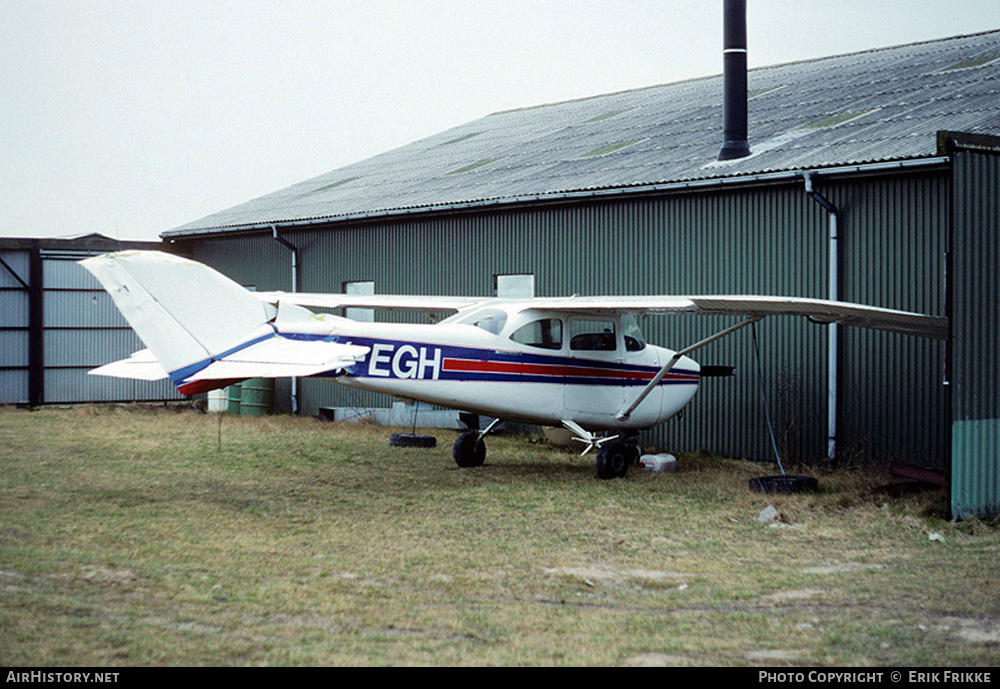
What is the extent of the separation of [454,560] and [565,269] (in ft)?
34.2

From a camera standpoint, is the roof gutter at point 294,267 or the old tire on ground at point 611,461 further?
the roof gutter at point 294,267

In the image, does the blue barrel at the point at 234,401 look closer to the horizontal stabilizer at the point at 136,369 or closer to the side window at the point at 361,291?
the side window at the point at 361,291

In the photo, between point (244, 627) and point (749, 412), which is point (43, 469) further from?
point (749, 412)

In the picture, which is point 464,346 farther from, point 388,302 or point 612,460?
point 388,302

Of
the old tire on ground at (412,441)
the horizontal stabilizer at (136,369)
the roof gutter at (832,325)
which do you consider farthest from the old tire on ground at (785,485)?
the horizontal stabilizer at (136,369)

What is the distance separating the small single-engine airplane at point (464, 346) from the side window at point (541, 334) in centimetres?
2

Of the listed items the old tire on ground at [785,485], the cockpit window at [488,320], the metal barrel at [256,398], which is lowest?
the old tire on ground at [785,485]

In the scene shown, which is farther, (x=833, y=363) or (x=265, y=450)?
(x=265, y=450)

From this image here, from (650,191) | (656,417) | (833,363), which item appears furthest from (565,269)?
(833,363)

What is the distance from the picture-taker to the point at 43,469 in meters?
14.0

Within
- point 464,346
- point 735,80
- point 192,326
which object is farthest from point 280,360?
point 735,80

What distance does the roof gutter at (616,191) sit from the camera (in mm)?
13648

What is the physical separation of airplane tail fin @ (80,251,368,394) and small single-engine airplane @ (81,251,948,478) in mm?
12

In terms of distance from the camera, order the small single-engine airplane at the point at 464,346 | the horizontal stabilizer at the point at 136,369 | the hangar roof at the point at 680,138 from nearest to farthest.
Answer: the small single-engine airplane at the point at 464,346 → the horizontal stabilizer at the point at 136,369 → the hangar roof at the point at 680,138
